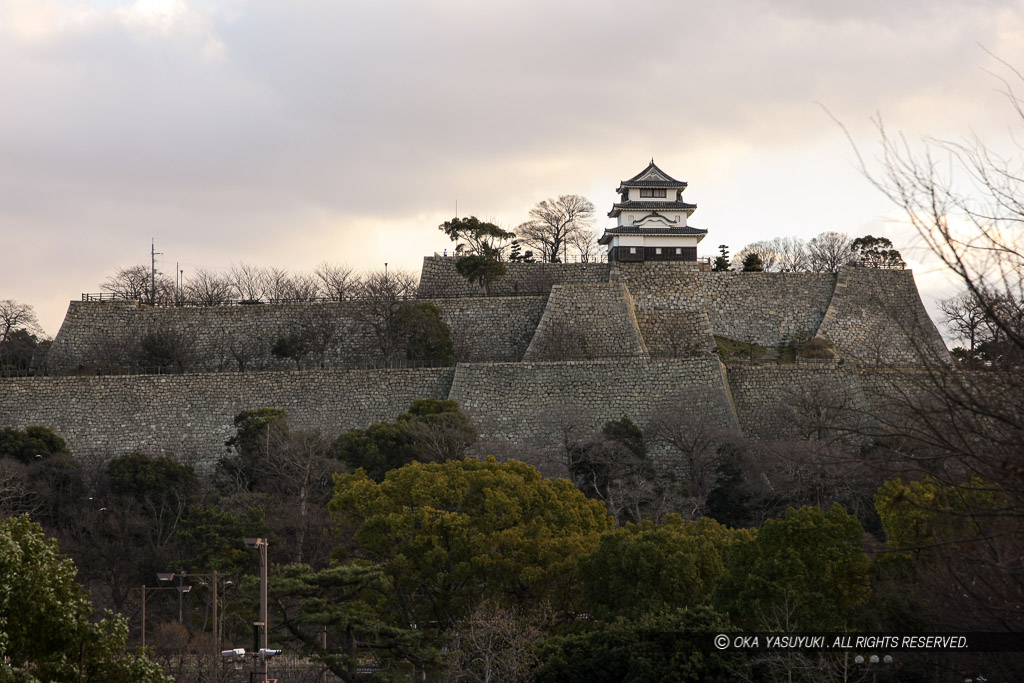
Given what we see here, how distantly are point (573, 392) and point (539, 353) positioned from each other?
321 centimetres

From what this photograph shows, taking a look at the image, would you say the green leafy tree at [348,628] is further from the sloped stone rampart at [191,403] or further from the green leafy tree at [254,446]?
the sloped stone rampart at [191,403]

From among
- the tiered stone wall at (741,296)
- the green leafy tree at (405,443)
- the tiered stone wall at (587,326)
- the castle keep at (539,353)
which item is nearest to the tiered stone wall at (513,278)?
the castle keep at (539,353)

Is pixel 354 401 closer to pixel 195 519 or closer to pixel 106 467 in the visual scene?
pixel 106 467

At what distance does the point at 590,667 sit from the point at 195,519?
1229cm

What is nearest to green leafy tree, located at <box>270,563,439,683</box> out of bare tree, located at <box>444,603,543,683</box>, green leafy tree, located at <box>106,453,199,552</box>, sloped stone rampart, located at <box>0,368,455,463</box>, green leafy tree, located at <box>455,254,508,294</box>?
bare tree, located at <box>444,603,543,683</box>

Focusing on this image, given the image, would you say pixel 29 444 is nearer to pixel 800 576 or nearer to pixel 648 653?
pixel 648 653

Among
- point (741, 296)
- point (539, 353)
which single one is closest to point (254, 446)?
point (539, 353)

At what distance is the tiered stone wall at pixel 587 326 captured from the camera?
34656 mm

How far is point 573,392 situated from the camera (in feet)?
104

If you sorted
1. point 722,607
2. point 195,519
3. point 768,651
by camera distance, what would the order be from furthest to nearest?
point 195,519
point 722,607
point 768,651

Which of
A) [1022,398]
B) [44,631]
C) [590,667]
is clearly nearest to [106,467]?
[590,667]

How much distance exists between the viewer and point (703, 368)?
31969 millimetres

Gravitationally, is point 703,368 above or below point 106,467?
above

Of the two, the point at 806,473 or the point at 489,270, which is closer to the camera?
the point at 806,473
